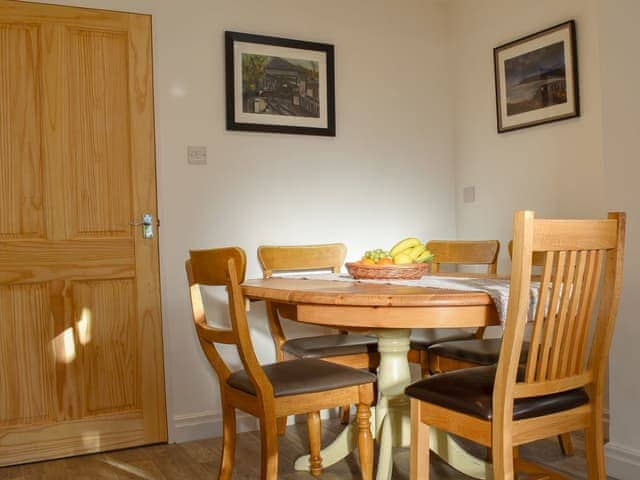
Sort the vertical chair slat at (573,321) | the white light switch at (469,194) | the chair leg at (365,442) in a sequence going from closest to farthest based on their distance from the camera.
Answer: the vertical chair slat at (573,321) → the chair leg at (365,442) → the white light switch at (469,194)

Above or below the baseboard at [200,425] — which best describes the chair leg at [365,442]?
above

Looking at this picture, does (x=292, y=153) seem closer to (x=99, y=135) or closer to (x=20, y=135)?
(x=99, y=135)

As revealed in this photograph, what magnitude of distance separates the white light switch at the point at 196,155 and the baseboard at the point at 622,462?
2.28 meters

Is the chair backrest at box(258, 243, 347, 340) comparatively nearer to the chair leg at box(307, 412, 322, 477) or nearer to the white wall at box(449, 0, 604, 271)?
the chair leg at box(307, 412, 322, 477)

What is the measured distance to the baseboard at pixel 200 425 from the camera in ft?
10.6

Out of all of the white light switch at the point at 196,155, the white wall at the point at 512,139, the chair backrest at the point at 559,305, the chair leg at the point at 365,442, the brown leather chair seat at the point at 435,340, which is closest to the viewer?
the chair backrest at the point at 559,305

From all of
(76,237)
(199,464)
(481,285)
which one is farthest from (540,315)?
(76,237)

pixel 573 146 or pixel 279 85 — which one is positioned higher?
pixel 279 85

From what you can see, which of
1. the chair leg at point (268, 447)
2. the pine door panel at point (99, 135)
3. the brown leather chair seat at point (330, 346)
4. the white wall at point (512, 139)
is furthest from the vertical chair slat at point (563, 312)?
the pine door panel at point (99, 135)

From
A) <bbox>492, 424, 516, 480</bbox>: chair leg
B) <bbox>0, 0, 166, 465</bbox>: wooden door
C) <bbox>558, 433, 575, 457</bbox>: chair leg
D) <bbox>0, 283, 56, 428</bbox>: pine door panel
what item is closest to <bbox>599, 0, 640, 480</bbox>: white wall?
<bbox>558, 433, 575, 457</bbox>: chair leg

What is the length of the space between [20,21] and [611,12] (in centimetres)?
258

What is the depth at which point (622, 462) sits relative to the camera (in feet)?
8.31

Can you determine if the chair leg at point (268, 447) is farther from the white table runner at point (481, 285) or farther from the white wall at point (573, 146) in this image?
the white wall at point (573, 146)

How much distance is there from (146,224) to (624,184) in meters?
2.16
